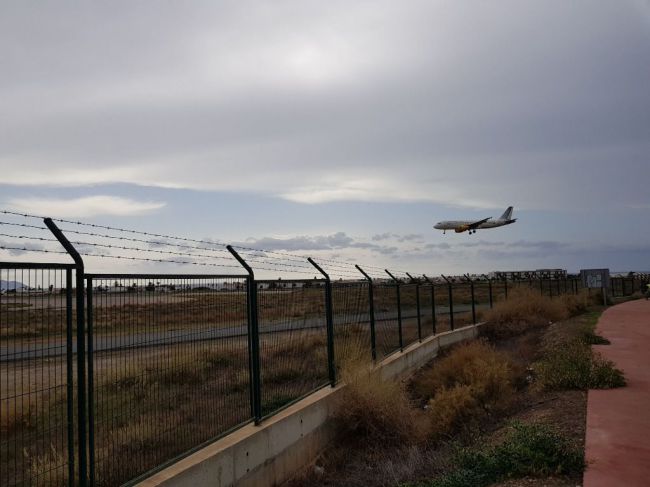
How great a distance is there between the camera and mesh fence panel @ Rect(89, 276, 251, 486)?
5.55 metres

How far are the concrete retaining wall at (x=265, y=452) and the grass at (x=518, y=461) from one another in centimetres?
196

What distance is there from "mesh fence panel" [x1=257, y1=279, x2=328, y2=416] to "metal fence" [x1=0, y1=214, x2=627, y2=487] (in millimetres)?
28

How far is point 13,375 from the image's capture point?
14.6 ft

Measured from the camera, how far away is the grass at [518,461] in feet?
22.0

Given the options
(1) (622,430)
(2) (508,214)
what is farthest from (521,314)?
(2) (508,214)

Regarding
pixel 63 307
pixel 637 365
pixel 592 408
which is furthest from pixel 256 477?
pixel 637 365

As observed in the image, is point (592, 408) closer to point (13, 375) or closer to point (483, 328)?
point (13, 375)

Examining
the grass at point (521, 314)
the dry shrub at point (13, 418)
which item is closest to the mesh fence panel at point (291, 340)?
the dry shrub at point (13, 418)

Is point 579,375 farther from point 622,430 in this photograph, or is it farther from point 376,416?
point 376,416

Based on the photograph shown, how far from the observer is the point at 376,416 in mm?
10062

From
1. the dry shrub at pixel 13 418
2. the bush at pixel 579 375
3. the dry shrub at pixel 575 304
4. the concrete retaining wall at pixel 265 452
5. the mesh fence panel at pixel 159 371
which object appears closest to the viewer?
the dry shrub at pixel 13 418

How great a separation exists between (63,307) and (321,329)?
6294mm

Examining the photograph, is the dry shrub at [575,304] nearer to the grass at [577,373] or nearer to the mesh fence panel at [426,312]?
the mesh fence panel at [426,312]

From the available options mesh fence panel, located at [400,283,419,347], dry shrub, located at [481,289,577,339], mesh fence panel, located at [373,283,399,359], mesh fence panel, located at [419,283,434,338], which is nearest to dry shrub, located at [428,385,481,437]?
mesh fence panel, located at [373,283,399,359]
